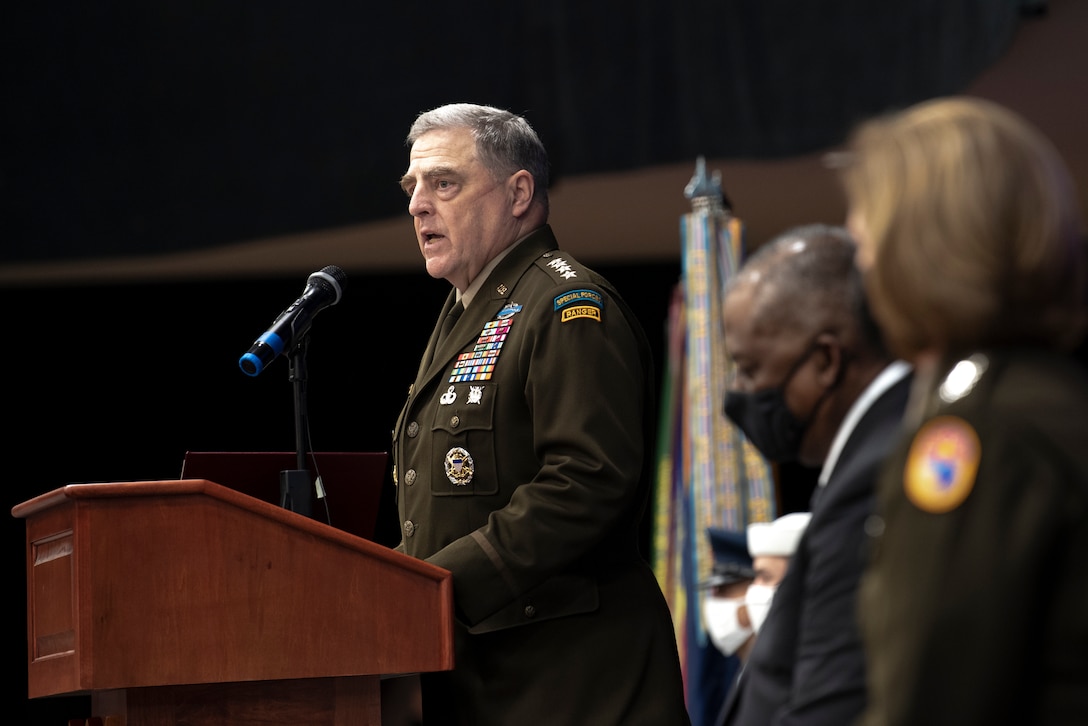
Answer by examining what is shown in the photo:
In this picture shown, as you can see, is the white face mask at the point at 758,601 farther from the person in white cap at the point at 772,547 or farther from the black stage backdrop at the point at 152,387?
the black stage backdrop at the point at 152,387

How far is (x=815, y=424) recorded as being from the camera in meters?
1.57

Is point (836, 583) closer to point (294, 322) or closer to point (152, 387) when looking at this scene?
point (294, 322)

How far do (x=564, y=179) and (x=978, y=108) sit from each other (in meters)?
5.36

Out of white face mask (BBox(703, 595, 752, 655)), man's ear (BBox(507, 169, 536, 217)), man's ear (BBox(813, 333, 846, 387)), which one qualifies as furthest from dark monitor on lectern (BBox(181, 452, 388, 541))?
white face mask (BBox(703, 595, 752, 655))

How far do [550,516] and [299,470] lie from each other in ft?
1.31

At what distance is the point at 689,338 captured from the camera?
4195 millimetres

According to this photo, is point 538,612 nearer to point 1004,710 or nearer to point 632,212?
point 1004,710

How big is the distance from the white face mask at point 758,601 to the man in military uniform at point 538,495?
67cm

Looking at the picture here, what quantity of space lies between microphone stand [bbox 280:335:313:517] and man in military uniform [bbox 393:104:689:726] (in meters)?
0.22

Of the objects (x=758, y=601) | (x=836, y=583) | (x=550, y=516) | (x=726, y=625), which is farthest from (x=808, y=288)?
(x=726, y=625)

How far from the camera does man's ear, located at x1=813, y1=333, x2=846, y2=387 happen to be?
1.54 m

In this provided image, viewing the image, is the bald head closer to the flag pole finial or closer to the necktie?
the necktie

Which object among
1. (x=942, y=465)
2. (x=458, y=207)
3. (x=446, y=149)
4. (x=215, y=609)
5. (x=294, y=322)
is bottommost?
(x=215, y=609)

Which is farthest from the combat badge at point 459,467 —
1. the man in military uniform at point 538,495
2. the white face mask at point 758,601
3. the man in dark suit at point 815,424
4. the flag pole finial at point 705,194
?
the flag pole finial at point 705,194
